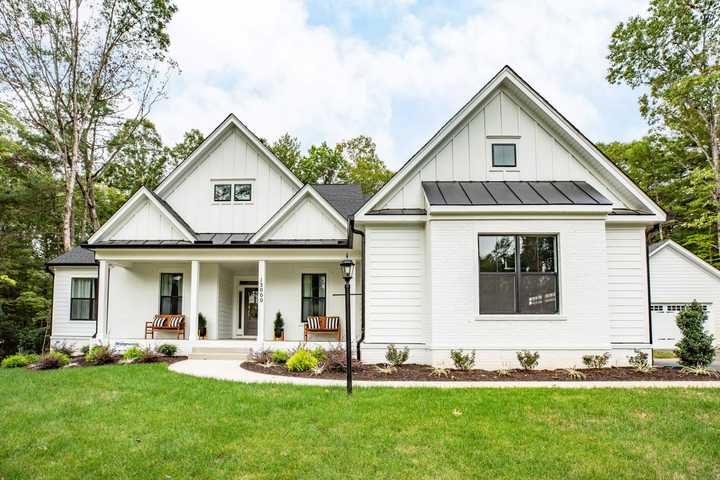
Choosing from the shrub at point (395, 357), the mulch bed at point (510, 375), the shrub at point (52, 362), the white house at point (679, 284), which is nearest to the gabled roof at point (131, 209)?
the shrub at point (52, 362)

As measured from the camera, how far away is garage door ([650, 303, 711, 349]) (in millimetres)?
17953

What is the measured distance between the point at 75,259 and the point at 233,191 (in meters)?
6.05

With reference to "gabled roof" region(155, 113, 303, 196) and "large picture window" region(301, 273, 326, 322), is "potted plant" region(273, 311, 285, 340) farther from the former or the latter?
"gabled roof" region(155, 113, 303, 196)

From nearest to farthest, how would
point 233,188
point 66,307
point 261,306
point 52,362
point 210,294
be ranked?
point 52,362, point 261,306, point 210,294, point 233,188, point 66,307

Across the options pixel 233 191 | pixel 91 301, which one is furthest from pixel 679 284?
pixel 91 301

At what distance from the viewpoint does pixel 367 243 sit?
10.7 meters

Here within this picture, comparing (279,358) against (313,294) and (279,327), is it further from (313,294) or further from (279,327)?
(313,294)

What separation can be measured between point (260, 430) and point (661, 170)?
28.3 meters

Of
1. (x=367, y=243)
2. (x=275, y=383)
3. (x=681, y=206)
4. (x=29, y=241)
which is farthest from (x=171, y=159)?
(x=681, y=206)

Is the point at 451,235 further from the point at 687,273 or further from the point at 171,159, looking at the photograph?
the point at 171,159

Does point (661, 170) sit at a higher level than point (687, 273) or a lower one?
higher

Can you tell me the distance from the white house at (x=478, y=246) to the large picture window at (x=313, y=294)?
0.33m

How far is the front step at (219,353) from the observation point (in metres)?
12.7

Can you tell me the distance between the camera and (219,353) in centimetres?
1279
